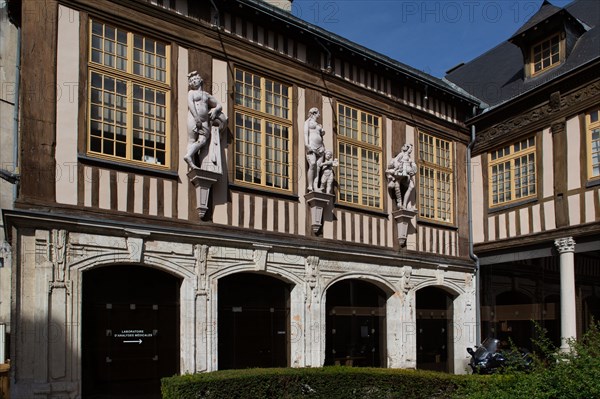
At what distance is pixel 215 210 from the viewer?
1010cm

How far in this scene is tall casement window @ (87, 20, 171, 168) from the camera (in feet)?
29.7

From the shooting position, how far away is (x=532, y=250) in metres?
13.1

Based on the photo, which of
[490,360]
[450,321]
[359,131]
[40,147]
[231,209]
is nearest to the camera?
[40,147]

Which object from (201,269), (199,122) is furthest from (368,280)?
(199,122)

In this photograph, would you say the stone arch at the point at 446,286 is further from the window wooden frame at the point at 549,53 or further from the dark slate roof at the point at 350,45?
the window wooden frame at the point at 549,53

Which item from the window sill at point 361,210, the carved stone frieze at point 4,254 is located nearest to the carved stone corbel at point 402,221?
the window sill at point 361,210

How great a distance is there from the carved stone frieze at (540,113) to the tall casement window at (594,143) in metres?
0.39

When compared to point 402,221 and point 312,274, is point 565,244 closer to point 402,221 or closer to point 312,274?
point 402,221

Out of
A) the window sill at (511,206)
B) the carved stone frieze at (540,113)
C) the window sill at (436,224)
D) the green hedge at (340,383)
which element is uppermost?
the carved stone frieze at (540,113)

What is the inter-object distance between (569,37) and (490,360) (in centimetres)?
706

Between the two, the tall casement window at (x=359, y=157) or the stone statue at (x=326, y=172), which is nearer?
the stone statue at (x=326, y=172)

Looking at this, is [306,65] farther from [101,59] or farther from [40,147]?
[40,147]

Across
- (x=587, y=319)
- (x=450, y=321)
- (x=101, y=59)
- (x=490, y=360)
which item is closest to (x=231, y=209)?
(x=101, y=59)

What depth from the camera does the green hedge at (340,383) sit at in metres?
7.72
